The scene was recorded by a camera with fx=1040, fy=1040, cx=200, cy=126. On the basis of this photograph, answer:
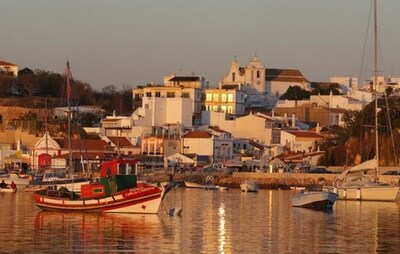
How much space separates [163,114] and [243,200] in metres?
54.6

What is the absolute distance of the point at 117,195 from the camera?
41.3 m

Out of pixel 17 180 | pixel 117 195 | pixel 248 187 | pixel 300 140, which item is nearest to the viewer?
pixel 117 195

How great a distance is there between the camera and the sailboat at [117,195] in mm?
40906

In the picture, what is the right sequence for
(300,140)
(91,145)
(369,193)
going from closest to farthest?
1. (369,193)
2. (91,145)
3. (300,140)

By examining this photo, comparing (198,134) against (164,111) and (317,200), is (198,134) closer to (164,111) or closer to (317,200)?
(164,111)

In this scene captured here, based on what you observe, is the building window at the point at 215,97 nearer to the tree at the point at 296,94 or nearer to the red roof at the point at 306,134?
the tree at the point at 296,94

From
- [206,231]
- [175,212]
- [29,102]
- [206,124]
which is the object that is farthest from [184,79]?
[206,231]

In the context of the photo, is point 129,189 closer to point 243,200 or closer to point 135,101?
point 243,200

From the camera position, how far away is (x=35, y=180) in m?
71.2

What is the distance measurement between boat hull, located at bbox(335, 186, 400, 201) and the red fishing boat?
57.8ft

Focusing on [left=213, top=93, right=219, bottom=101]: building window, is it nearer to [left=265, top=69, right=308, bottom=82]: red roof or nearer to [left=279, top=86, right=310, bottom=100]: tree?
[left=279, top=86, right=310, bottom=100]: tree

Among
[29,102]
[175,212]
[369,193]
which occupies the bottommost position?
[175,212]

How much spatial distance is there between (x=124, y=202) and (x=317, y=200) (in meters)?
12.3

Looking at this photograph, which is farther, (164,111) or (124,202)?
(164,111)
